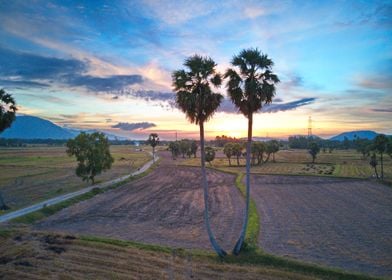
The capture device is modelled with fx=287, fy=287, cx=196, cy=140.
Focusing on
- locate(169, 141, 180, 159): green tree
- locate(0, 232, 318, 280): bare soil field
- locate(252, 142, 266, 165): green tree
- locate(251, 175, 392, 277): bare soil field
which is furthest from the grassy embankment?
locate(169, 141, 180, 159): green tree

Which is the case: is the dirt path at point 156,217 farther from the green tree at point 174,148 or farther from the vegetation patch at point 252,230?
the green tree at point 174,148

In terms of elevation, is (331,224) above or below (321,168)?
below

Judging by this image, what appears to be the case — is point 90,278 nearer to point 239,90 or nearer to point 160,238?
point 160,238

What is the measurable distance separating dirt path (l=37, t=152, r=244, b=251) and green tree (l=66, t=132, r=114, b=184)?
28.1ft

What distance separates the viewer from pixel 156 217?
36.1 m

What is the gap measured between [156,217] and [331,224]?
68.0ft

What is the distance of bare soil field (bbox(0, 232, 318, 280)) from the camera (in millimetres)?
18578

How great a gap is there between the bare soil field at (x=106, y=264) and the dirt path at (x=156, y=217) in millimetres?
3904

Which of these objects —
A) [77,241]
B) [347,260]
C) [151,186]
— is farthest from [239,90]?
[151,186]

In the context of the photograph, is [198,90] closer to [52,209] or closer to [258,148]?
[52,209]

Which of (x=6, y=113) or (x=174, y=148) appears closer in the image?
(x=6, y=113)

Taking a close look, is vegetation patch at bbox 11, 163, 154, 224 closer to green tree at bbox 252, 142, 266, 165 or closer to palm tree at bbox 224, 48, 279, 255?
palm tree at bbox 224, 48, 279, 255

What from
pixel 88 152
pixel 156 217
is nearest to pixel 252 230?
pixel 156 217

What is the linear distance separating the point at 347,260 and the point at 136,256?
16231 millimetres
